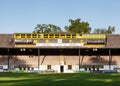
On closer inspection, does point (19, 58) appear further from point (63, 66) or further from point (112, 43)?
point (112, 43)

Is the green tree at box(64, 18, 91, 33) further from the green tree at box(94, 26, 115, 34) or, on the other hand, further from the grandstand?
the grandstand

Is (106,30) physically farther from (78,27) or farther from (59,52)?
(59,52)

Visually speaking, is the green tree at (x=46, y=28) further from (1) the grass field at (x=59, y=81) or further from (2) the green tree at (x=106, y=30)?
(1) the grass field at (x=59, y=81)

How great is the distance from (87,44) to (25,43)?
13.0 meters

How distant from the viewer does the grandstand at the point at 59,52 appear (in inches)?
3445

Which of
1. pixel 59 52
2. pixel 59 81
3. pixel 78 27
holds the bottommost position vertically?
pixel 59 81

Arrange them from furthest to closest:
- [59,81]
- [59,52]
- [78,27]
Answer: [78,27] < [59,52] < [59,81]

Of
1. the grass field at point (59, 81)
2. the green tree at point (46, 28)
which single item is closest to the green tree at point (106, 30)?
the green tree at point (46, 28)

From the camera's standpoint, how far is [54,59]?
88.4 metres

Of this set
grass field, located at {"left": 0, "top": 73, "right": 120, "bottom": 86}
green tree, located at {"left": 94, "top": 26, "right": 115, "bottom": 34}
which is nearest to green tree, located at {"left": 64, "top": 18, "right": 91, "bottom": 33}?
green tree, located at {"left": 94, "top": 26, "right": 115, "bottom": 34}

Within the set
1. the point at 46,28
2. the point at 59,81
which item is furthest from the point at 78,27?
the point at 59,81

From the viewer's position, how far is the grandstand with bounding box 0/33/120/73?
287 ft

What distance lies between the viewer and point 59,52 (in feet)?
291

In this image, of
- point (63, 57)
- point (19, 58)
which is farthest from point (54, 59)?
point (19, 58)
